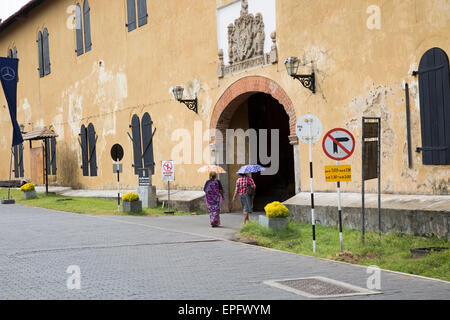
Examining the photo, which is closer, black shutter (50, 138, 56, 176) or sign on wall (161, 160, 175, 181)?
sign on wall (161, 160, 175, 181)

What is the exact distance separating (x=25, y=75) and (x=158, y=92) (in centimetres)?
1602

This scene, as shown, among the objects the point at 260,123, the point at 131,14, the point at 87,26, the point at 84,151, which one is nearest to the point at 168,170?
the point at 260,123

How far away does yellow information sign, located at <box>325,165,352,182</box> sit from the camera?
1070 centimetres

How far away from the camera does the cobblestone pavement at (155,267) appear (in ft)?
24.0

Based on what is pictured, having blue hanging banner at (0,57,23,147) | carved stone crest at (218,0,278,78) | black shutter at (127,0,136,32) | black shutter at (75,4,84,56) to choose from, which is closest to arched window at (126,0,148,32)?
black shutter at (127,0,136,32)

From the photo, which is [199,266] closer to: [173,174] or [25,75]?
[173,174]

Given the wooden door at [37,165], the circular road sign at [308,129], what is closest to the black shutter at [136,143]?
the wooden door at [37,165]

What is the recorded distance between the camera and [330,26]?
14.6 meters

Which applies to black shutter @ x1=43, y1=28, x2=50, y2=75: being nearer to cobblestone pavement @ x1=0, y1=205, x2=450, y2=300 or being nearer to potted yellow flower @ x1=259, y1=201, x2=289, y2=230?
cobblestone pavement @ x1=0, y1=205, x2=450, y2=300

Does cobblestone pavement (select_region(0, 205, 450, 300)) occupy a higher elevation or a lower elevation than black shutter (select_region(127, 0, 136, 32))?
lower

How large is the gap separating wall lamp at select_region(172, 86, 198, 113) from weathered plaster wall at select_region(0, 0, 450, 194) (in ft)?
0.92

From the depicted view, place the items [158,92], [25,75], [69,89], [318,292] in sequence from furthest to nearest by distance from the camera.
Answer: [25,75] < [69,89] < [158,92] < [318,292]
